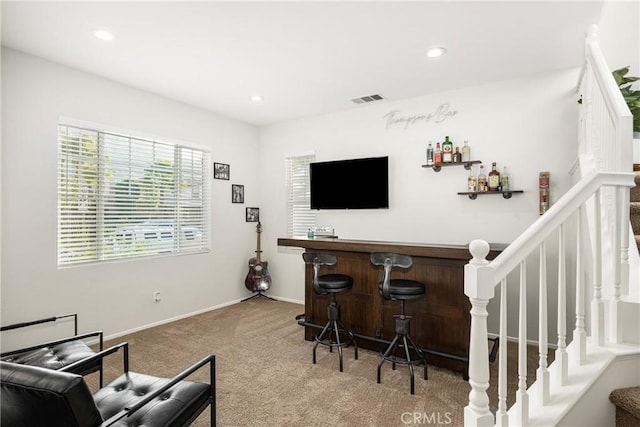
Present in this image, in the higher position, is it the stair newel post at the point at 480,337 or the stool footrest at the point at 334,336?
the stair newel post at the point at 480,337

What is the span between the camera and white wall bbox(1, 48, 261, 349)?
3.06 metres

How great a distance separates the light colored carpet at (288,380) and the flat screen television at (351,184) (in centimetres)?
174

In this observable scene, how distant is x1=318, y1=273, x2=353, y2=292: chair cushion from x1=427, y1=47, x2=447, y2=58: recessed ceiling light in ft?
7.10

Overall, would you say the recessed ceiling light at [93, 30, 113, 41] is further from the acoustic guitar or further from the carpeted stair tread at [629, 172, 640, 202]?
the carpeted stair tread at [629, 172, 640, 202]

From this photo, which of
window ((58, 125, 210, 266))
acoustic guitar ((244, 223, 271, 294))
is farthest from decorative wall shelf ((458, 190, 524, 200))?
window ((58, 125, 210, 266))

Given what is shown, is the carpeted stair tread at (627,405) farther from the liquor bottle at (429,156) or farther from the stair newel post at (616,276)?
the liquor bottle at (429,156)

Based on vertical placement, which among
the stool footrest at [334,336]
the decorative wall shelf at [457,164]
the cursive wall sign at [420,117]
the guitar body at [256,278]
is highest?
the cursive wall sign at [420,117]

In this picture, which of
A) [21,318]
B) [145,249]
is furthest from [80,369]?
[145,249]

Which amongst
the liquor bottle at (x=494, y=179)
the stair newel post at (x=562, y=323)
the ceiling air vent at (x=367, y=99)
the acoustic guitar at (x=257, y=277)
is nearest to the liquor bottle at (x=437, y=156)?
the liquor bottle at (x=494, y=179)

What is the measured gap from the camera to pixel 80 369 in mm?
2027

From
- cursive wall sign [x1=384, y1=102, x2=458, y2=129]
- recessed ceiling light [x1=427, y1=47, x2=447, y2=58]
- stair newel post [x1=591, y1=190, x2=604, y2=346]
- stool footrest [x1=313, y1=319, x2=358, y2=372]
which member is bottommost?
stool footrest [x1=313, y1=319, x2=358, y2=372]

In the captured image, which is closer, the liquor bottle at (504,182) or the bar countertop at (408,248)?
the bar countertop at (408,248)

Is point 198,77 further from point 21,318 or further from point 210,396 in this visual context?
point 210,396

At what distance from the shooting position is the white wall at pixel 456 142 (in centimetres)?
350
